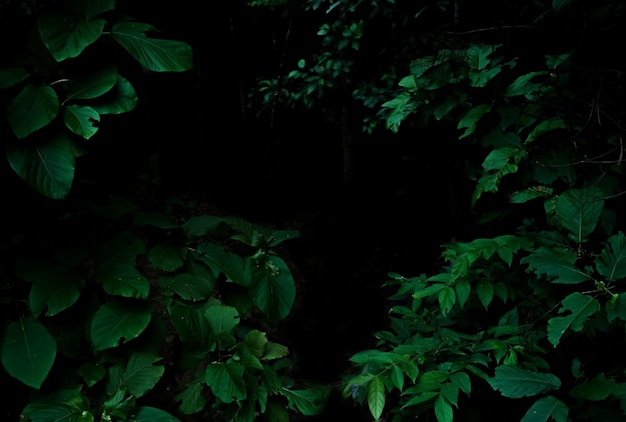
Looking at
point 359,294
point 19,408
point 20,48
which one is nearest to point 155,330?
point 19,408

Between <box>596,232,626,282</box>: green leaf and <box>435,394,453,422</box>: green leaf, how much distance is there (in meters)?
0.74

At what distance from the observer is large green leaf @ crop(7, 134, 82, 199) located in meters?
1.25

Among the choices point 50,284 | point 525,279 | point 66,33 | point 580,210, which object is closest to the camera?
point 66,33

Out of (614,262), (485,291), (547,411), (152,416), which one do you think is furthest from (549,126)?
(152,416)

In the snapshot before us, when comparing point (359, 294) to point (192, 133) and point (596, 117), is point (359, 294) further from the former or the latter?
point (192, 133)

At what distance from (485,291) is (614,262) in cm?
49

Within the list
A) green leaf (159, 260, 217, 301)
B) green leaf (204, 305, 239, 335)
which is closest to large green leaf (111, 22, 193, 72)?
green leaf (159, 260, 217, 301)

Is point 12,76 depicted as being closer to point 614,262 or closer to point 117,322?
point 117,322

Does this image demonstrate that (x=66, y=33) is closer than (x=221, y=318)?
Yes

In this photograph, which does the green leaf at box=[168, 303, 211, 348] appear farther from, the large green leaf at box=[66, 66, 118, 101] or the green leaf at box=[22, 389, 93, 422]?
the large green leaf at box=[66, 66, 118, 101]

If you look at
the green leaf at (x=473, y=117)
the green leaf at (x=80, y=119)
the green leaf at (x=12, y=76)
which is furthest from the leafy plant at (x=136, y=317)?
the green leaf at (x=473, y=117)

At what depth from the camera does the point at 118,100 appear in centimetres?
135

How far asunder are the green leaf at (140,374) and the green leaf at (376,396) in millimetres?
753

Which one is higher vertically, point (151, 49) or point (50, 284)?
point (151, 49)
